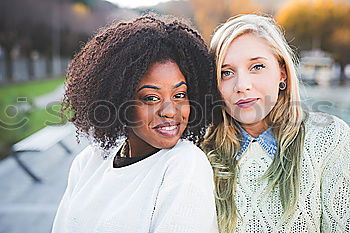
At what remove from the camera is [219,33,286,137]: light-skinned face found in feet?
5.72

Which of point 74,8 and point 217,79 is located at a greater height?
point 74,8

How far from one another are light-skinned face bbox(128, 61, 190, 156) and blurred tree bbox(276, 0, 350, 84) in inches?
580

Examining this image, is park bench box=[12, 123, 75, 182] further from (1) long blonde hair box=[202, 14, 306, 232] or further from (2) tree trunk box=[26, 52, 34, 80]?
(2) tree trunk box=[26, 52, 34, 80]

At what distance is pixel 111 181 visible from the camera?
1.59 meters

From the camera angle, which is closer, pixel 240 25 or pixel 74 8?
pixel 240 25

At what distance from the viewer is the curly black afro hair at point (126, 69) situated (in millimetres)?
1566

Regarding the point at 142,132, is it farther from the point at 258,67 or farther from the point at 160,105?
the point at 258,67

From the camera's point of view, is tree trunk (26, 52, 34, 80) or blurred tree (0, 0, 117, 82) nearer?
blurred tree (0, 0, 117, 82)

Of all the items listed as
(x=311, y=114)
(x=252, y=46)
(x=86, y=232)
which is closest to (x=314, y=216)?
(x=311, y=114)

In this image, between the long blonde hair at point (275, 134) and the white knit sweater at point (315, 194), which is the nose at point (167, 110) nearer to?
the long blonde hair at point (275, 134)

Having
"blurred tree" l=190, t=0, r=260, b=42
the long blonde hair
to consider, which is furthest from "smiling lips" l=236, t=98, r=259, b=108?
"blurred tree" l=190, t=0, r=260, b=42

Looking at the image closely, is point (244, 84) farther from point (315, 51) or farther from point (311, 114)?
point (315, 51)

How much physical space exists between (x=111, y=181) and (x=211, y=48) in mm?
688

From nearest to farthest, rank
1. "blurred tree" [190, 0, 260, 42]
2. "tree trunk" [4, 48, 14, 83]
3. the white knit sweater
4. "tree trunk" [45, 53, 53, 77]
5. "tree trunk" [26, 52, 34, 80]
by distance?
the white knit sweater
"blurred tree" [190, 0, 260, 42]
"tree trunk" [4, 48, 14, 83]
"tree trunk" [26, 52, 34, 80]
"tree trunk" [45, 53, 53, 77]
